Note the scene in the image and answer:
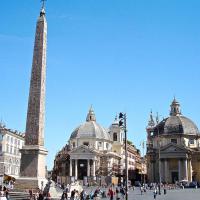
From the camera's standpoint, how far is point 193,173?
73812 millimetres

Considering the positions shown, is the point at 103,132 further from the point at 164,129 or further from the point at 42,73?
the point at 42,73

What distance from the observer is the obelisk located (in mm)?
25391

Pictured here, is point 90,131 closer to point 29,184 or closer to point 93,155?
point 93,155

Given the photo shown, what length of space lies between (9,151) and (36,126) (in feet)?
127

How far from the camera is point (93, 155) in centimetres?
7444

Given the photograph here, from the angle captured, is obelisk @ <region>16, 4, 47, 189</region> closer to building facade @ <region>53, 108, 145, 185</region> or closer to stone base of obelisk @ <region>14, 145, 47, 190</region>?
stone base of obelisk @ <region>14, 145, 47, 190</region>

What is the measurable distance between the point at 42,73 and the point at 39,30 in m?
3.43

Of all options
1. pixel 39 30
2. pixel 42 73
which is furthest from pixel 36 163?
pixel 39 30

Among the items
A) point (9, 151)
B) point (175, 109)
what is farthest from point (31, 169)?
point (175, 109)

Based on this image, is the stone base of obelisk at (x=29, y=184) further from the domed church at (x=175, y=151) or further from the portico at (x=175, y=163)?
the portico at (x=175, y=163)

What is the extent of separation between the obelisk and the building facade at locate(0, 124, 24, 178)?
32.8 metres

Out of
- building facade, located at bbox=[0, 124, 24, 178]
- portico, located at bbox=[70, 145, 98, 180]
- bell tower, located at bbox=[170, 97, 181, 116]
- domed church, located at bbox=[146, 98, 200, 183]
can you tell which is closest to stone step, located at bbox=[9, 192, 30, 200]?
building facade, located at bbox=[0, 124, 24, 178]

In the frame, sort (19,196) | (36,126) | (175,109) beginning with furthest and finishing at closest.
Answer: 1. (175,109)
2. (36,126)
3. (19,196)

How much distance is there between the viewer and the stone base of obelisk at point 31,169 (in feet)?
82.5
